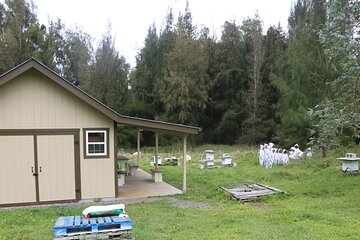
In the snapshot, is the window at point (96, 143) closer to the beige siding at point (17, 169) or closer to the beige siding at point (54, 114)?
the beige siding at point (54, 114)

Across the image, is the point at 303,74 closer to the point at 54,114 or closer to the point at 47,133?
the point at 54,114

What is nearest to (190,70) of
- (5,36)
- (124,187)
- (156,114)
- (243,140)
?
(156,114)

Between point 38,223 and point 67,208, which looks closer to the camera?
point 38,223

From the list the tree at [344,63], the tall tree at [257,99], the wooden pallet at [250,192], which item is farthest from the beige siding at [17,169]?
the tall tree at [257,99]

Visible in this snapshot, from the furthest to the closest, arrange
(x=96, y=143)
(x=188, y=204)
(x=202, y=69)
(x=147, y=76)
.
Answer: (x=147, y=76) → (x=202, y=69) → (x=96, y=143) → (x=188, y=204)

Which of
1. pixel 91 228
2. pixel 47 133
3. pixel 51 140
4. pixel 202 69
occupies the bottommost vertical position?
pixel 91 228

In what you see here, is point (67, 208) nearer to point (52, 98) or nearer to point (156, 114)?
point (52, 98)

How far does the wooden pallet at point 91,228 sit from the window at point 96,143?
3.59m

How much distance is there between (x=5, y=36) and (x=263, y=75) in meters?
19.2

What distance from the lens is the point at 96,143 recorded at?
9.25 metres

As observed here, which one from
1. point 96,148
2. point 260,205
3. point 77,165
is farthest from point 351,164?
point 77,165

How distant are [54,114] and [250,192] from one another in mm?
5586

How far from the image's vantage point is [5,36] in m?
A: 24.2

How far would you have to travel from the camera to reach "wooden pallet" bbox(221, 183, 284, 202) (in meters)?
8.91
